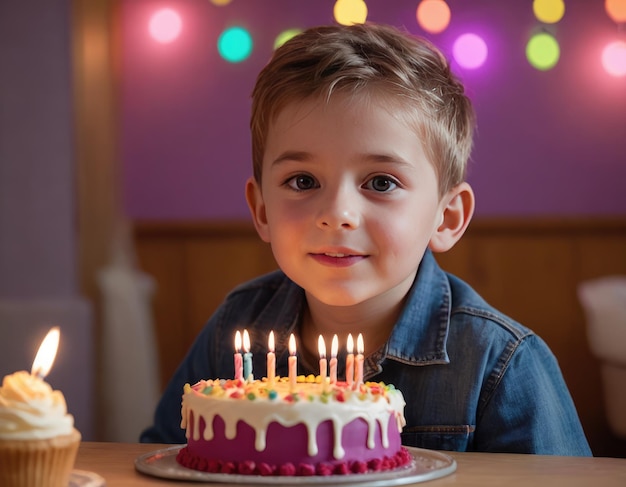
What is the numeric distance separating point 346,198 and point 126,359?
2.53m

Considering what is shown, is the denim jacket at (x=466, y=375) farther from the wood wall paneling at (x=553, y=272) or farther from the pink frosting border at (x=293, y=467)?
the wood wall paneling at (x=553, y=272)

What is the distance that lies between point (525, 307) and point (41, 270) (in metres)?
1.83

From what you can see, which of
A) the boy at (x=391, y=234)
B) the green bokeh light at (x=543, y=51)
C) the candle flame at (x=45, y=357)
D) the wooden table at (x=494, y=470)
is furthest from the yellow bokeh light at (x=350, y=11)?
the candle flame at (x=45, y=357)

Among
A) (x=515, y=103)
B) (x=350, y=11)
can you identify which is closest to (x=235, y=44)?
(x=350, y=11)

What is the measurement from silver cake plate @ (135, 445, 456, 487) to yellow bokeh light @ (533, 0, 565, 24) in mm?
2752

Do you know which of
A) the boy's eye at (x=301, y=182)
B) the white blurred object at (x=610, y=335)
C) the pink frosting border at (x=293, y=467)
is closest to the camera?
the pink frosting border at (x=293, y=467)

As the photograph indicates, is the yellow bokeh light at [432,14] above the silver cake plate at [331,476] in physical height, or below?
above

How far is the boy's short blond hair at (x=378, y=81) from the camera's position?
59.8 inches

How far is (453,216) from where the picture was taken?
5.57ft

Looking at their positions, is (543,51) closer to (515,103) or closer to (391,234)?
(515,103)

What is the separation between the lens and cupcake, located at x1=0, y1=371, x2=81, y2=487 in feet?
3.05

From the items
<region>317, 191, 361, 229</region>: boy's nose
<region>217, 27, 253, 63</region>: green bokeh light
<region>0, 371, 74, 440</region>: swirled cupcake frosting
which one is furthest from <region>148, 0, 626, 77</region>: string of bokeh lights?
<region>0, 371, 74, 440</region>: swirled cupcake frosting

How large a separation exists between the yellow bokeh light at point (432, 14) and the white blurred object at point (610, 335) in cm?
109

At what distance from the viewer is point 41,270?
149 inches
